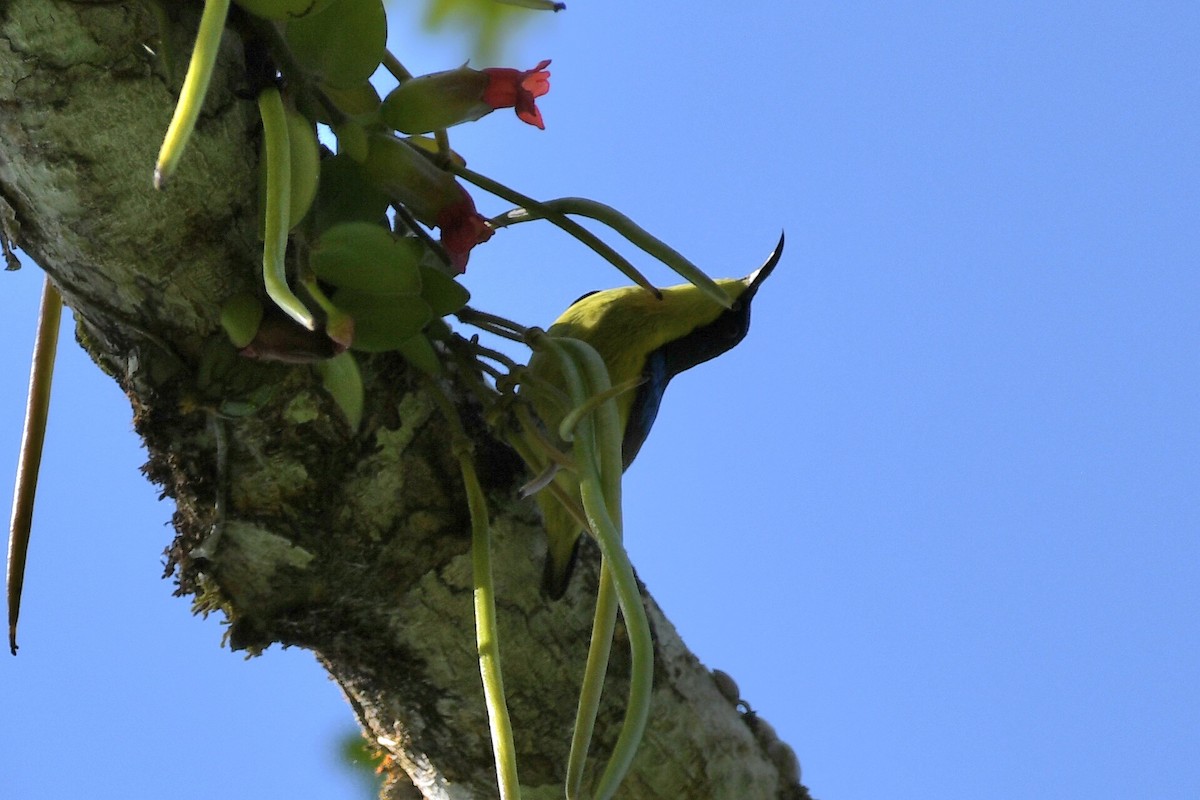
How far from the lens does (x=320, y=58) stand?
0.73 metres

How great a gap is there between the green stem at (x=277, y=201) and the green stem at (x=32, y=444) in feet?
0.89

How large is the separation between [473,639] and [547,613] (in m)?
0.06

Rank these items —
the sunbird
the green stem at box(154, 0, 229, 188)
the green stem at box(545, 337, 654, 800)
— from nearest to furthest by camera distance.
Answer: the green stem at box(154, 0, 229, 188), the green stem at box(545, 337, 654, 800), the sunbird

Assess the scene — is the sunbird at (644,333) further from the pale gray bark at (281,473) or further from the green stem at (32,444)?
the green stem at (32,444)

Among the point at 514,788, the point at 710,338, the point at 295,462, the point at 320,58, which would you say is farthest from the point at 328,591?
the point at 710,338

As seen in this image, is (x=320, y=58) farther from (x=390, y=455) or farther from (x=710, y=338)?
(x=710, y=338)

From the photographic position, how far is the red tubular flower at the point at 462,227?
84 cm

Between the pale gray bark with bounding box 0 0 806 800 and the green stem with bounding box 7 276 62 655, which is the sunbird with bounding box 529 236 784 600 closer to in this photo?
the pale gray bark with bounding box 0 0 806 800

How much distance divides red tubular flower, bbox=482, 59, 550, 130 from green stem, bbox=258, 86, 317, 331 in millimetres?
168

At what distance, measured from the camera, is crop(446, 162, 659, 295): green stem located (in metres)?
0.83

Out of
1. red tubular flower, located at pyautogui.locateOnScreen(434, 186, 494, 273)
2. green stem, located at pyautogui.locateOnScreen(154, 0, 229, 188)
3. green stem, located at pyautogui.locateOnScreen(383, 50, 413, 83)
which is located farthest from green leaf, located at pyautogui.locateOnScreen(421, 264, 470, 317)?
green stem, located at pyautogui.locateOnScreen(154, 0, 229, 188)

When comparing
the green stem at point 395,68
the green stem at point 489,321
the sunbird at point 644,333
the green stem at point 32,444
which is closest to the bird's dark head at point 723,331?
the sunbird at point 644,333

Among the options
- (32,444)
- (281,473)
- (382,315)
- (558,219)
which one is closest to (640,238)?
(558,219)

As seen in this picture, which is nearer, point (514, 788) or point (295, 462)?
point (514, 788)
